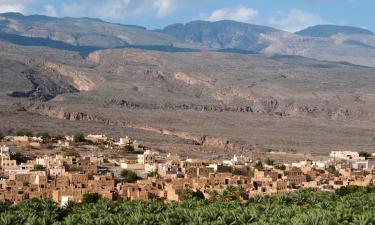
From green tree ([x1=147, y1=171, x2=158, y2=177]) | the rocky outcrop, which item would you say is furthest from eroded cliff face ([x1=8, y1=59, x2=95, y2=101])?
green tree ([x1=147, y1=171, x2=158, y2=177])

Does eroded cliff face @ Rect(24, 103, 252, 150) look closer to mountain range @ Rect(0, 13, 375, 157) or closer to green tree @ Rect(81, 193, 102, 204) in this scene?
mountain range @ Rect(0, 13, 375, 157)

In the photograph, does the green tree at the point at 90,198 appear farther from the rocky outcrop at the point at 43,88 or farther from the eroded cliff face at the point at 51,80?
the eroded cliff face at the point at 51,80

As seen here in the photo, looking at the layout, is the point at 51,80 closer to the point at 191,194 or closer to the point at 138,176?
the point at 138,176

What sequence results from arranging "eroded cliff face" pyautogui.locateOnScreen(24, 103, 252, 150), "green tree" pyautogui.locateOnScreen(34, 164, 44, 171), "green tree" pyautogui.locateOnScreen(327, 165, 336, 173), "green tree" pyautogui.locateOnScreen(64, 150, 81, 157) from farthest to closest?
"eroded cliff face" pyautogui.locateOnScreen(24, 103, 252, 150)
"green tree" pyautogui.locateOnScreen(64, 150, 81, 157)
"green tree" pyautogui.locateOnScreen(327, 165, 336, 173)
"green tree" pyautogui.locateOnScreen(34, 164, 44, 171)

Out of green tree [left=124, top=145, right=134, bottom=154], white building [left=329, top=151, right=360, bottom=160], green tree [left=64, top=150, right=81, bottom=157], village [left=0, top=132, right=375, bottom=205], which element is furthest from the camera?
white building [left=329, top=151, right=360, bottom=160]

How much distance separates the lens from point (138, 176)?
48906 millimetres

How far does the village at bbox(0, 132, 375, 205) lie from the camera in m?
39.7

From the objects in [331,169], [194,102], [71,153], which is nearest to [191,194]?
[331,169]

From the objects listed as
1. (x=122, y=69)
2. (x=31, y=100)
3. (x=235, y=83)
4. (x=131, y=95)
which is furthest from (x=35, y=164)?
(x=122, y=69)

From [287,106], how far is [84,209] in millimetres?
114131

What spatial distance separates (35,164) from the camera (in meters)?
→ 52.4

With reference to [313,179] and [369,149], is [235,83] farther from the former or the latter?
[313,179]

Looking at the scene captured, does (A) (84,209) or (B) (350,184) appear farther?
(B) (350,184)

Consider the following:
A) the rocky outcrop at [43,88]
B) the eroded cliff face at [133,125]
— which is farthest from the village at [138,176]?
the rocky outcrop at [43,88]
